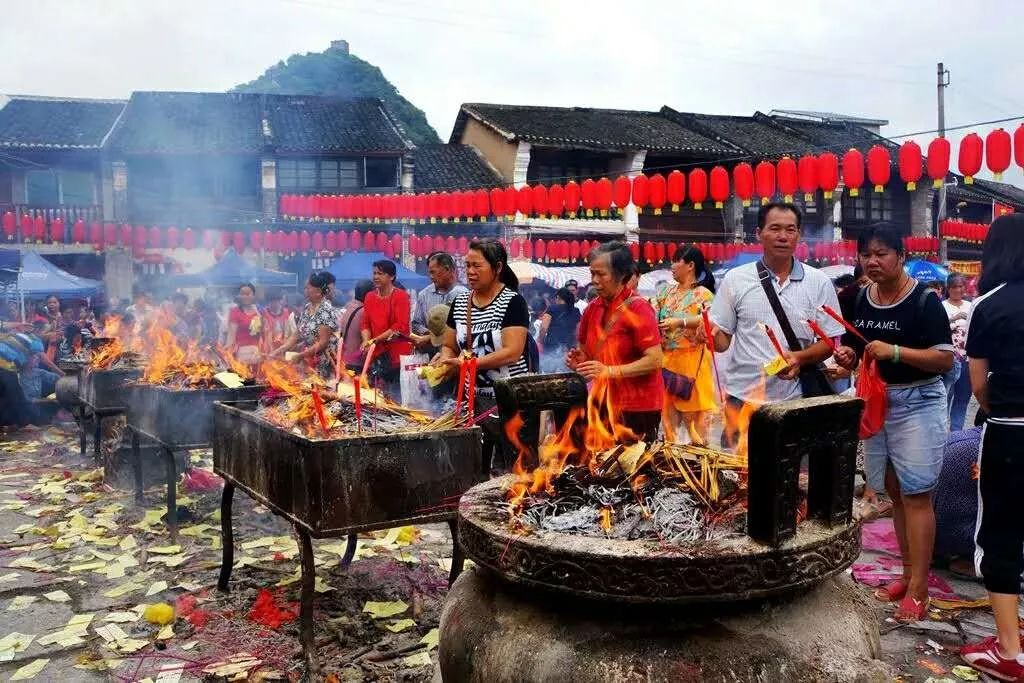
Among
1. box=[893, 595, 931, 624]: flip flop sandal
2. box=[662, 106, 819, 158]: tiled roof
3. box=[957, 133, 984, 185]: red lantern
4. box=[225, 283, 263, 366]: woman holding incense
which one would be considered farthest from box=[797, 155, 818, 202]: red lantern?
box=[662, 106, 819, 158]: tiled roof

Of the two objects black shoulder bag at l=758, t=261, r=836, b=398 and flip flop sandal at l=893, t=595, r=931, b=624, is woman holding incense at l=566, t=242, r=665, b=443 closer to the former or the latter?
black shoulder bag at l=758, t=261, r=836, b=398

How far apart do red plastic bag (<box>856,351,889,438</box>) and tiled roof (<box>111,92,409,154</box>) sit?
2515 centimetres

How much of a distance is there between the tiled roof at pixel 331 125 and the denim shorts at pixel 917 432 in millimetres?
25205

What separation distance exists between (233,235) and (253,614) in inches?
677

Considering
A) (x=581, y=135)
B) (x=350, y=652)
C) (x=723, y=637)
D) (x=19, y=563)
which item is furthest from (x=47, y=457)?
(x=581, y=135)

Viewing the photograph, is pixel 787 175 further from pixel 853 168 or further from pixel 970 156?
pixel 970 156

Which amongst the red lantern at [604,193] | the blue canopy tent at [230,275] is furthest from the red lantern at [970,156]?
the blue canopy tent at [230,275]

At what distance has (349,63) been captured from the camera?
1879 inches

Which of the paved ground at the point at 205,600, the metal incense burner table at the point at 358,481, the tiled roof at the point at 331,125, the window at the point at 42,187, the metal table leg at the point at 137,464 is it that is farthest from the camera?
the window at the point at 42,187

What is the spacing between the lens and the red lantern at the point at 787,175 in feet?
46.2

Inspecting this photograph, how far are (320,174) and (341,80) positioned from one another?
22.0 meters

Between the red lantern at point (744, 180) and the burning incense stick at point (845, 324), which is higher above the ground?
the red lantern at point (744, 180)

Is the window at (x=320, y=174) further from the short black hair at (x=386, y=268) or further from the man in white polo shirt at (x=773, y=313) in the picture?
the man in white polo shirt at (x=773, y=313)

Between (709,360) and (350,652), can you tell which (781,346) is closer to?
(709,360)
